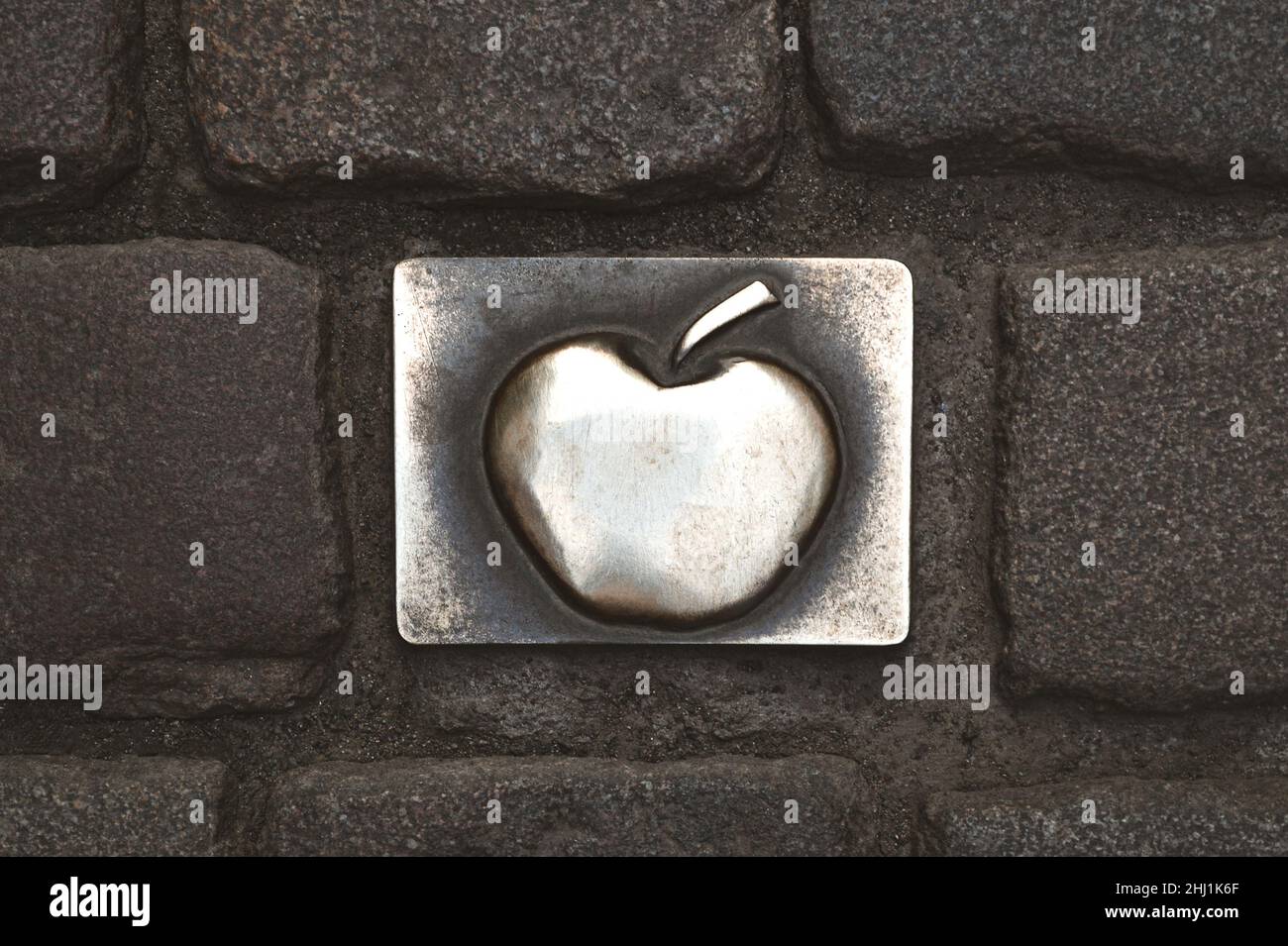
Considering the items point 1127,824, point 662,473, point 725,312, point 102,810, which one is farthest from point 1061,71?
point 102,810

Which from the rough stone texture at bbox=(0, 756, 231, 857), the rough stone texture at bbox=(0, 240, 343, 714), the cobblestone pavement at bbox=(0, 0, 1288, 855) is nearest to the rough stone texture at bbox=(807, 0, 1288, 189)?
the cobblestone pavement at bbox=(0, 0, 1288, 855)

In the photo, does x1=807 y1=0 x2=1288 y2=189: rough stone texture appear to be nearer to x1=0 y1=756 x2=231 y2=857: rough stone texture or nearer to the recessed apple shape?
the recessed apple shape

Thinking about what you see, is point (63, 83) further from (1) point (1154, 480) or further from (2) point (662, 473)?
(1) point (1154, 480)

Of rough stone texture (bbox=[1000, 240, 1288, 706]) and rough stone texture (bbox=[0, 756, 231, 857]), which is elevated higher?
rough stone texture (bbox=[1000, 240, 1288, 706])

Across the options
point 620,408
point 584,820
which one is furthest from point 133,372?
point 584,820

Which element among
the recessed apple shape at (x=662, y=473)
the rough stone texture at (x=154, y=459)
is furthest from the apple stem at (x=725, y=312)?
the rough stone texture at (x=154, y=459)

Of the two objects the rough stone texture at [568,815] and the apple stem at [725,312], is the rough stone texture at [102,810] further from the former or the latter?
the apple stem at [725,312]

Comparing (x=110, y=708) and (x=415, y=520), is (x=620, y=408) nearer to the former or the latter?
(x=415, y=520)
